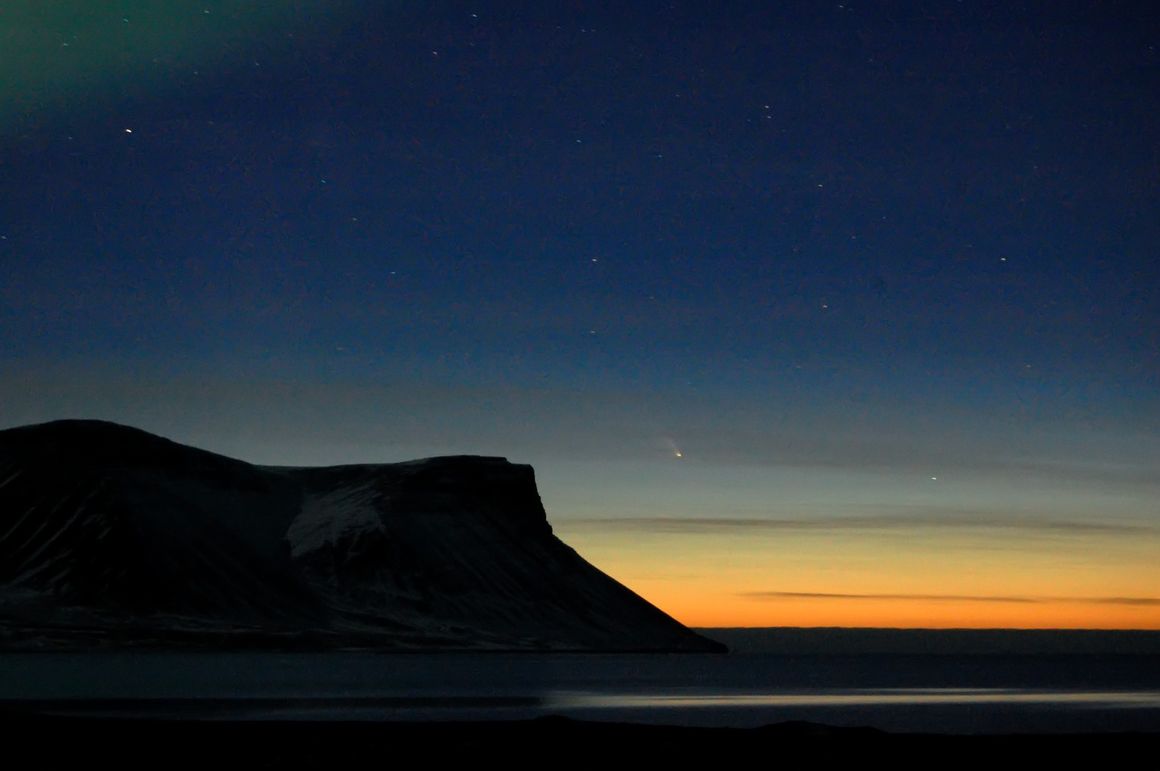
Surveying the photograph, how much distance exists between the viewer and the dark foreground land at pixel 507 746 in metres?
34.2

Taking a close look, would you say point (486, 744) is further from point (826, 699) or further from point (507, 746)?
point (826, 699)

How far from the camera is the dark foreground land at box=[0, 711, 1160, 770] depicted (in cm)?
3425

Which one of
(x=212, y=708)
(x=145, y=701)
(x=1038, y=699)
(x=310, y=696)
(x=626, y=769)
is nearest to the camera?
(x=626, y=769)

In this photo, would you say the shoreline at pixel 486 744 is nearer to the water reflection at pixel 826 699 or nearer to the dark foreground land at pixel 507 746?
the dark foreground land at pixel 507 746

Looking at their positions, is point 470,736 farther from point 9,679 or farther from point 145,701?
point 9,679

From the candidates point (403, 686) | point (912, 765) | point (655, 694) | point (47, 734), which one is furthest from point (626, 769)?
point (403, 686)

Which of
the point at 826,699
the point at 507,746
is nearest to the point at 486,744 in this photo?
the point at 507,746

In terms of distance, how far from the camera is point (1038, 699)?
103312mm

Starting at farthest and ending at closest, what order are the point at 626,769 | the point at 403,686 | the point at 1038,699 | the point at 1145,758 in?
the point at 403,686, the point at 1038,699, the point at 1145,758, the point at 626,769

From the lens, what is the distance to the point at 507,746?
3706 centimetres

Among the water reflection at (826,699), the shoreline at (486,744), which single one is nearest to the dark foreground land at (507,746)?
the shoreline at (486,744)

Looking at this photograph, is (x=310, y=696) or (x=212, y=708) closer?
(x=212, y=708)

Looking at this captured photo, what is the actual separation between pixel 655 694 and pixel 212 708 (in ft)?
141

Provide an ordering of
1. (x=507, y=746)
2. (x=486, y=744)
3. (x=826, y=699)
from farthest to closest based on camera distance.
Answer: (x=826, y=699) → (x=486, y=744) → (x=507, y=746)
